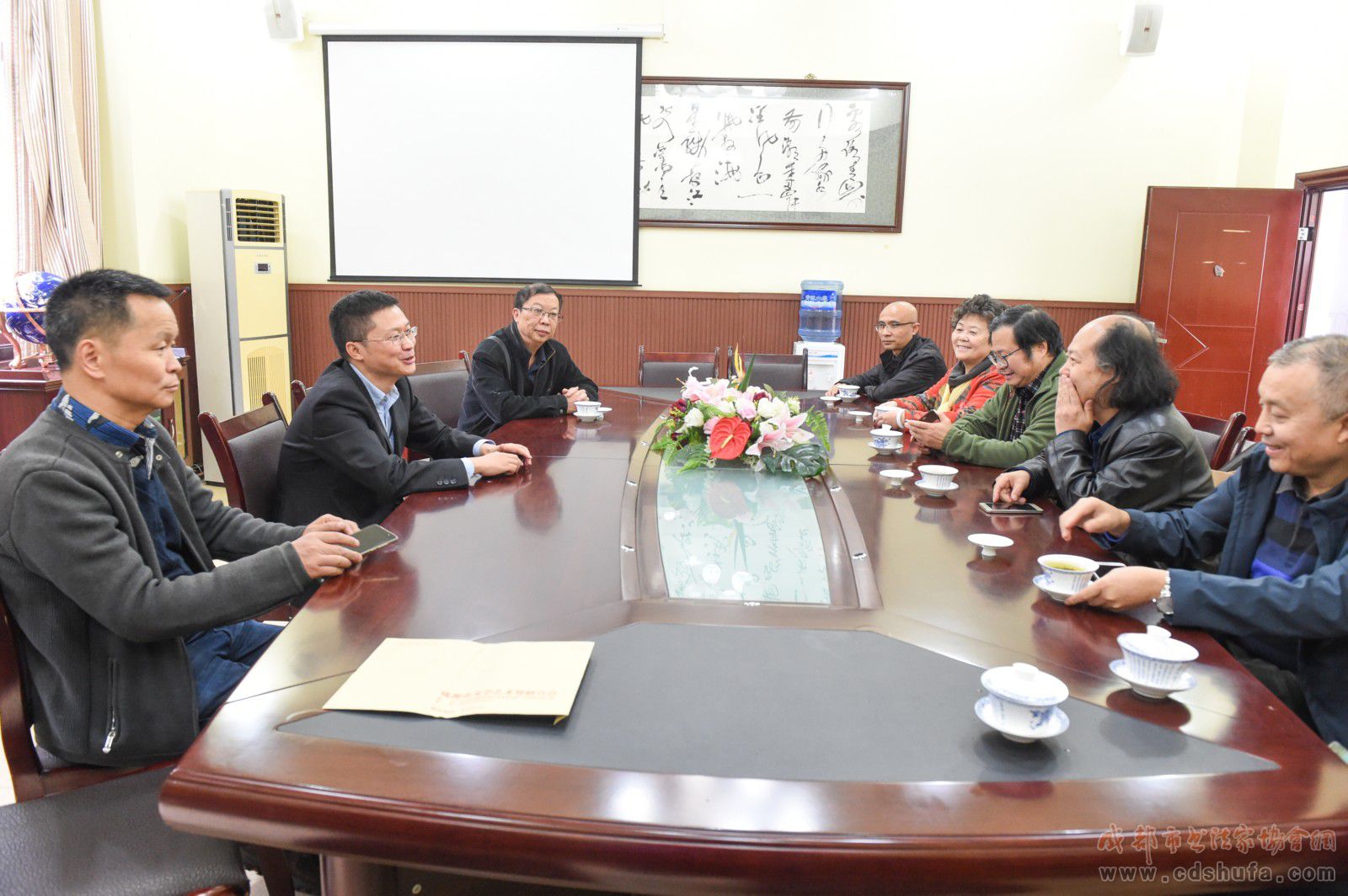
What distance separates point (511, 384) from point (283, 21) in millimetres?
3034

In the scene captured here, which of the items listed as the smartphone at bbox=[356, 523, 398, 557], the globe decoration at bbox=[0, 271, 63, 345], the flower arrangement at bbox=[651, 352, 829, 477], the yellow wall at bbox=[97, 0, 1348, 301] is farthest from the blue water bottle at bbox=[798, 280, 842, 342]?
the smartphone at bbox=[356, 523, 398, 557]

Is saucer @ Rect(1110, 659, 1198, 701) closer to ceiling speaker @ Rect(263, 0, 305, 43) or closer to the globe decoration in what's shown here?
the globe decoration

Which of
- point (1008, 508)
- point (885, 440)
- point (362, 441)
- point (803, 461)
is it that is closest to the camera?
point (1008, 508)

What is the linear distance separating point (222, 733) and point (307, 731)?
3.7 inches

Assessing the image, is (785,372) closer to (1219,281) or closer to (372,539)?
(1219,281)

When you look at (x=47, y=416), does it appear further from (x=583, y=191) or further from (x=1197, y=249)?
(x=1197, y=249)

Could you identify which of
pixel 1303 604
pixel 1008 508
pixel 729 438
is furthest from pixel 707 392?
pixel 1303 604

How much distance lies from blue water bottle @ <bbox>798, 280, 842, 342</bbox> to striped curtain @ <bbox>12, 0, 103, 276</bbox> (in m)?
3.82

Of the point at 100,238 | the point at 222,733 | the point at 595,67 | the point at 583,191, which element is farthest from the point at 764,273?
the point at 222,733

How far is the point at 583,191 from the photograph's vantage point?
5320mm

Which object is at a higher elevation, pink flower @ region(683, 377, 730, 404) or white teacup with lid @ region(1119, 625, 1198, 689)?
pink flower @ region(683, 377, 730, 404)

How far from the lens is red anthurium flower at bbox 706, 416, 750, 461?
229 cm

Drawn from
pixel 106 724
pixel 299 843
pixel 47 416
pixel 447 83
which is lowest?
pixel 106 724

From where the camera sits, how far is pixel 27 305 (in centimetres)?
333
